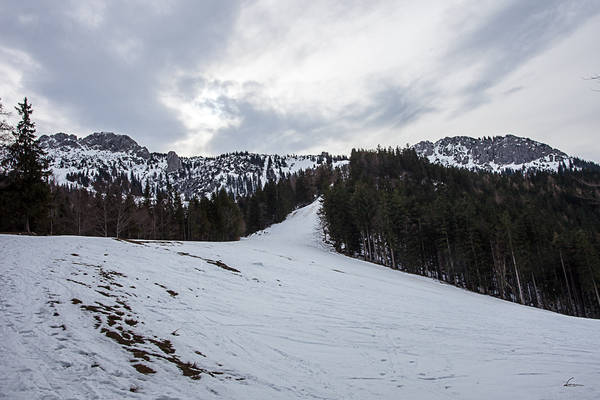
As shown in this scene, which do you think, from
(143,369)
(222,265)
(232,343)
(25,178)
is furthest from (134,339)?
(25,178)

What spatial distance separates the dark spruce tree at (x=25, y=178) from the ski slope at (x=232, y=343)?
16699 mm

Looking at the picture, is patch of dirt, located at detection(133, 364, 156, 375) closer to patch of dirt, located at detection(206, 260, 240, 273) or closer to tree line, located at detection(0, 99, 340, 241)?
patch of dirt, located at detection(206, 260, 240, 273)

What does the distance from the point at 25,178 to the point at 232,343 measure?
32.1 metres

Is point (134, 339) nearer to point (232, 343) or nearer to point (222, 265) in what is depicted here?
point (232, 343)

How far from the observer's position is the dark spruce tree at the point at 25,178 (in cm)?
2770

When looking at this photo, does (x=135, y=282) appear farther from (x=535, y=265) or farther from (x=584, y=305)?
(x=584, y=305)

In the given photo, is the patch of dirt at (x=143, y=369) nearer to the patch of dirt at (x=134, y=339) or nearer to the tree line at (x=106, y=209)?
the patch of dirt at (x=134, y=339)

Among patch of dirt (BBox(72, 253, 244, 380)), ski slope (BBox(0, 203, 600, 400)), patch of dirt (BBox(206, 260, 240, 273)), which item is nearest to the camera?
ski slope (BBox(0, 203, 600, 400))

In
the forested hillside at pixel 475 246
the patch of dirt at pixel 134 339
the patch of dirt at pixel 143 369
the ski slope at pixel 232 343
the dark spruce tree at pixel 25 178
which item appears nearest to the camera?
the ski slope at pixel 232 343

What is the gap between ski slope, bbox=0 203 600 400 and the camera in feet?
17.6

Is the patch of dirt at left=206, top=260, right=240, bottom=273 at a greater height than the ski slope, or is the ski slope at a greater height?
the patch of dirt at left=206, top=260, right=240, bottom=273

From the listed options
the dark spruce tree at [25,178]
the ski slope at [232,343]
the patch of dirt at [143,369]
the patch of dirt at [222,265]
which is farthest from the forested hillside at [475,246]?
the patch of dirt at [143,369]

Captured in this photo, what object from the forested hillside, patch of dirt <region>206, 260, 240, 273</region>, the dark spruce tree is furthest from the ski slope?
the forested hillside

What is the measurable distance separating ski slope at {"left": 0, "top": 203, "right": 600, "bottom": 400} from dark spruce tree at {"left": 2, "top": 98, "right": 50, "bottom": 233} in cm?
1670
